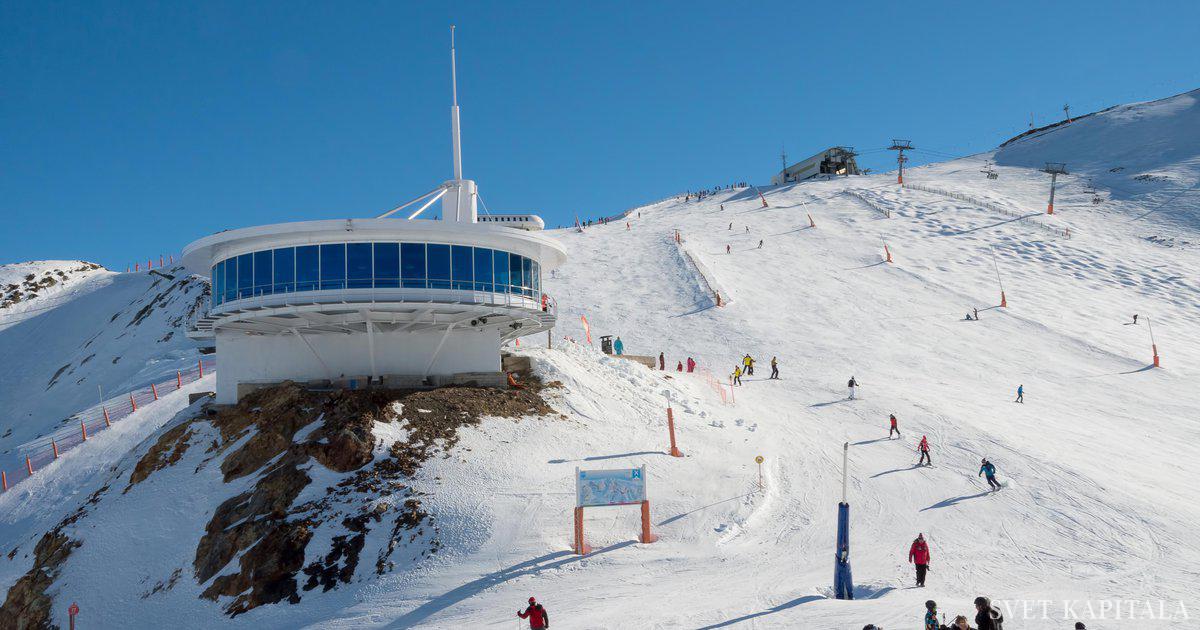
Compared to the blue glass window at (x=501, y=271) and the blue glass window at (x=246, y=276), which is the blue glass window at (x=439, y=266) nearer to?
the blue glass window at (x=501, y=271)

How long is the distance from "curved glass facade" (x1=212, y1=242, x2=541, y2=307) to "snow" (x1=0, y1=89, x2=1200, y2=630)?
5.12 m

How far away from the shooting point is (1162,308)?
5131cm

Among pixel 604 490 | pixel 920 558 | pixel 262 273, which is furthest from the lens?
pixel 262 273

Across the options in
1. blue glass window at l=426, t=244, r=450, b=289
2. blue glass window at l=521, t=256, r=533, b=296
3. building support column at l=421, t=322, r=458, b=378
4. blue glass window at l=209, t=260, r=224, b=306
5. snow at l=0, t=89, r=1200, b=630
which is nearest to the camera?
snow at l=0, t=89, r=1200, b=630

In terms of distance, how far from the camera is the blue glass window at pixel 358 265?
25.7 metres

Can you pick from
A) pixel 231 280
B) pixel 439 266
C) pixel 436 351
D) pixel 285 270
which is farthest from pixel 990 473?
pixel 231 280

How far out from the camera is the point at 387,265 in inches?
1021

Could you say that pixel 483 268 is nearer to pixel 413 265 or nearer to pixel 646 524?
pixel 413 265

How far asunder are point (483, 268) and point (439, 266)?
1.71 metres

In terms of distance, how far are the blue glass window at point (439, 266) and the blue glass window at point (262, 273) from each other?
5425mm

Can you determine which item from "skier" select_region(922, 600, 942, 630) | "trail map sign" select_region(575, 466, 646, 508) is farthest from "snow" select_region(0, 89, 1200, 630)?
"skier" select_region(922, 600, 942, 630)

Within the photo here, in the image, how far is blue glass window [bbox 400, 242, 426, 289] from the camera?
2606cm

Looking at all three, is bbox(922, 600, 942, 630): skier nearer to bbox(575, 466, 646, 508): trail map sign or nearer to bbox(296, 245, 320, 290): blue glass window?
bbox(575, 466, 646, 508): trail map sign

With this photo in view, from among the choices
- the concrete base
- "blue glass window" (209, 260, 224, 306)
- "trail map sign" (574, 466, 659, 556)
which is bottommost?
"trail map sign" (574, 466, 659, 556)
